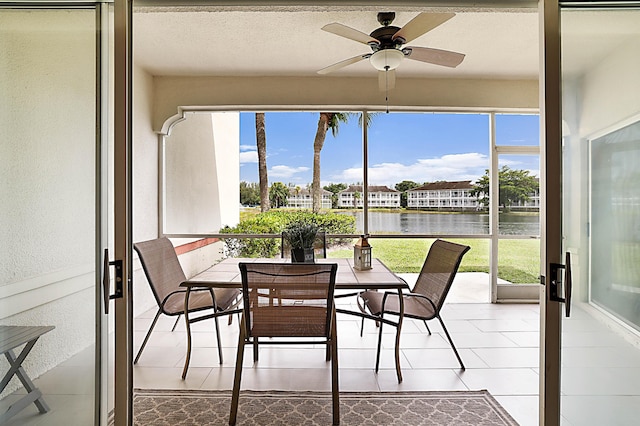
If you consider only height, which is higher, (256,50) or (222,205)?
(256,50)

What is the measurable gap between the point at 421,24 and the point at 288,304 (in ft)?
6.55

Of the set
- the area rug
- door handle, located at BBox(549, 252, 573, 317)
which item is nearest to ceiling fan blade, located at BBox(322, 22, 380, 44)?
door handle, located at BBox(549, 252, 573, 317)

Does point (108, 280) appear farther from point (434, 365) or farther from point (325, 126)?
point (325, 126)

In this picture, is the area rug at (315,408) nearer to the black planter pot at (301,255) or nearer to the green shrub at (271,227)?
the black planter pot at (301,255)

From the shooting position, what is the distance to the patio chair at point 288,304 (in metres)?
2.16

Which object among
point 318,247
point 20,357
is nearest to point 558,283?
point 20,357

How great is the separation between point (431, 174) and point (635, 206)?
10.4 feet

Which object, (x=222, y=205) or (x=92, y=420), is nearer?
(x=92, y=420)

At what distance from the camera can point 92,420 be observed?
1.63 meters

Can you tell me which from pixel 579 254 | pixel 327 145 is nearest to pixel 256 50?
pixel 327 145

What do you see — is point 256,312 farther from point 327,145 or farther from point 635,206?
point 327,145

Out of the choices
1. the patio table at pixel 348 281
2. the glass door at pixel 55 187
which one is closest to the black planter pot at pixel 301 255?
the patio table at pixel 348 281

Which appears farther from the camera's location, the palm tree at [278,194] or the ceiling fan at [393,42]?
the palm tree at [278,194]

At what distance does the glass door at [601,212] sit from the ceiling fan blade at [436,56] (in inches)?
52.7
